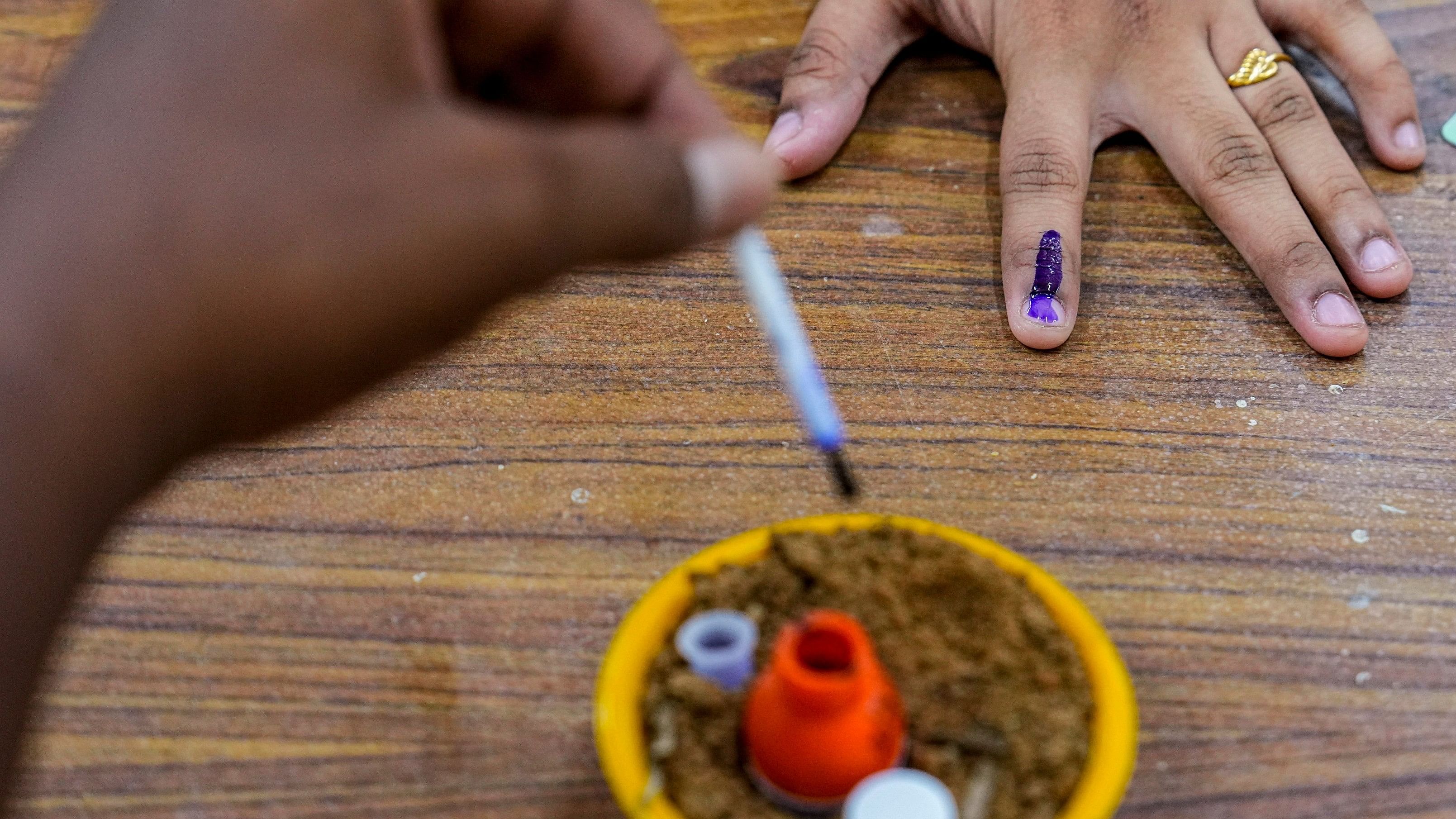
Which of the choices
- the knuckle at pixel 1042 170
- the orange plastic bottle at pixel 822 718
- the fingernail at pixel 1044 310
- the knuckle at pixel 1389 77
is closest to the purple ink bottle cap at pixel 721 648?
the orange plastic bottle at pixel 822 718

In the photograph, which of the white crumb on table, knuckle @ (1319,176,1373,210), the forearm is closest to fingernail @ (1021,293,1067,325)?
the white crumb on table

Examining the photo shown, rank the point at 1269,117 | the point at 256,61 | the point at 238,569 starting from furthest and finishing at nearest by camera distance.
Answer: the point at 1269,117 < the point at 238,569 < the point at 256,61

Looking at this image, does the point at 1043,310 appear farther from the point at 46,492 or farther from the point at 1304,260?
the point at 46,492

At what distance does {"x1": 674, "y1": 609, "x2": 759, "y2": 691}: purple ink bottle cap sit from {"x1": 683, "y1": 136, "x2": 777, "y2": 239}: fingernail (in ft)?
0.46

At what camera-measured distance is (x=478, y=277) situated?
14.3 inches

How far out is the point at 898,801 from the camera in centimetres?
37

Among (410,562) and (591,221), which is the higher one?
(591,221)

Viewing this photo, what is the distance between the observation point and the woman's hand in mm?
653

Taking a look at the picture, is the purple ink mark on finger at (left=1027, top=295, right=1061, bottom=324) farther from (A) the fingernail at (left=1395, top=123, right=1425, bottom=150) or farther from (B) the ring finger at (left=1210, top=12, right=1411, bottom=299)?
(A) the fingernail at (left=1395, top=123, right=1425, bottom=150)

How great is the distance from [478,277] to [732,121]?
44cm

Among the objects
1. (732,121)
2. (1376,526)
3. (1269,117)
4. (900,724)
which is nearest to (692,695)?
(900,724)

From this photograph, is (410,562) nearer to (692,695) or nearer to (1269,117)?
(692,695)

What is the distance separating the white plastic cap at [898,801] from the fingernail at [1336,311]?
0.40 m

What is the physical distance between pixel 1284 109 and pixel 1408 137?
82 millimetres
